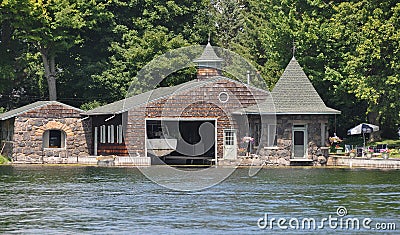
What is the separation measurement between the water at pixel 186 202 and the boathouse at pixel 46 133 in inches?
345

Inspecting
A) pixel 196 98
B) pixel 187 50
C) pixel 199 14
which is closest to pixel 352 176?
pixel 196 98

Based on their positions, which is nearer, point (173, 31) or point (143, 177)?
point (143, 177)

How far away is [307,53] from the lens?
192 feet

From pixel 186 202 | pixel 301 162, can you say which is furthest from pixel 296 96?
pixel 186 202

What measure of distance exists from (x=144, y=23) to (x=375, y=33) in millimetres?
19704

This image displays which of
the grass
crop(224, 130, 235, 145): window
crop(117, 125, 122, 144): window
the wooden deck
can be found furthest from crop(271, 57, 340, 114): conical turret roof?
the grass

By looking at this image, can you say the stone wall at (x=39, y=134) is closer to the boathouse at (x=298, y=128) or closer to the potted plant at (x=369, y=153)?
the boathouse at (x=298, y=128)

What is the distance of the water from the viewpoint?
25.2 m

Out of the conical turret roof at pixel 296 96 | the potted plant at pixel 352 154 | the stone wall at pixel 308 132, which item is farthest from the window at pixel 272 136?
the potted plant at pixel 352 154

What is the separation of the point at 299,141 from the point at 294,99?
2070 mm

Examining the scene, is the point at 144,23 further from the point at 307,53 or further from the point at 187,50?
the point at 307,53

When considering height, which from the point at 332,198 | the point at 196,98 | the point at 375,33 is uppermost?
the point at 375,33

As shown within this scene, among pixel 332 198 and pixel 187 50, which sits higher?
pixel 187 50

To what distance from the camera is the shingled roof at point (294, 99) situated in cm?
4675
